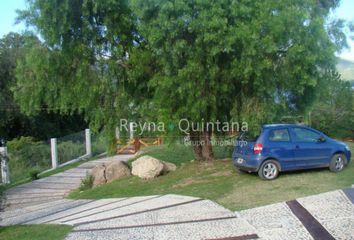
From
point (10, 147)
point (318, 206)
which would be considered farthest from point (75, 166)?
point (318, 206)

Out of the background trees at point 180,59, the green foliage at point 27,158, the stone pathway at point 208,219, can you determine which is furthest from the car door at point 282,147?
the green foliage at point 27,158

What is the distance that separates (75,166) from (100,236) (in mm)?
16307

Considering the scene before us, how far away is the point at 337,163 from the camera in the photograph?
1141 centimetres

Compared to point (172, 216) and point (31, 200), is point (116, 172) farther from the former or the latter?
point (172, 216)

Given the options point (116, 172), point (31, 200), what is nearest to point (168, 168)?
point (116, 172)

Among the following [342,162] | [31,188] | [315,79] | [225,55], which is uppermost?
[225,55]

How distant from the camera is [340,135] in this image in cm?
2655

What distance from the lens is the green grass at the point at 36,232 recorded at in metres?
7.44

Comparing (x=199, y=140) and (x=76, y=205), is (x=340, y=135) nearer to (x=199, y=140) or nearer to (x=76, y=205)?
(x=199, y=140)

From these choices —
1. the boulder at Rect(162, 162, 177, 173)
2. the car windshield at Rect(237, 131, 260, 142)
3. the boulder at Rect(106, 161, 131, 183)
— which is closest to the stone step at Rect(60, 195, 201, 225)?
the car windshield at Rect(237, 131, 260, 142)

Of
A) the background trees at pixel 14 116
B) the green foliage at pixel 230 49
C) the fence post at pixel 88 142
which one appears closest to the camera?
the green foliage at pixel 230 49

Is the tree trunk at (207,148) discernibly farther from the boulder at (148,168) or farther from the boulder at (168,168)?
the boulder at (148,168)

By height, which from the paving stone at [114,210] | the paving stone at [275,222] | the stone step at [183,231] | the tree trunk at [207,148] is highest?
the tree trunk at [207,148]

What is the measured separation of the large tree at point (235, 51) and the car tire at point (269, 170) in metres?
1.27
